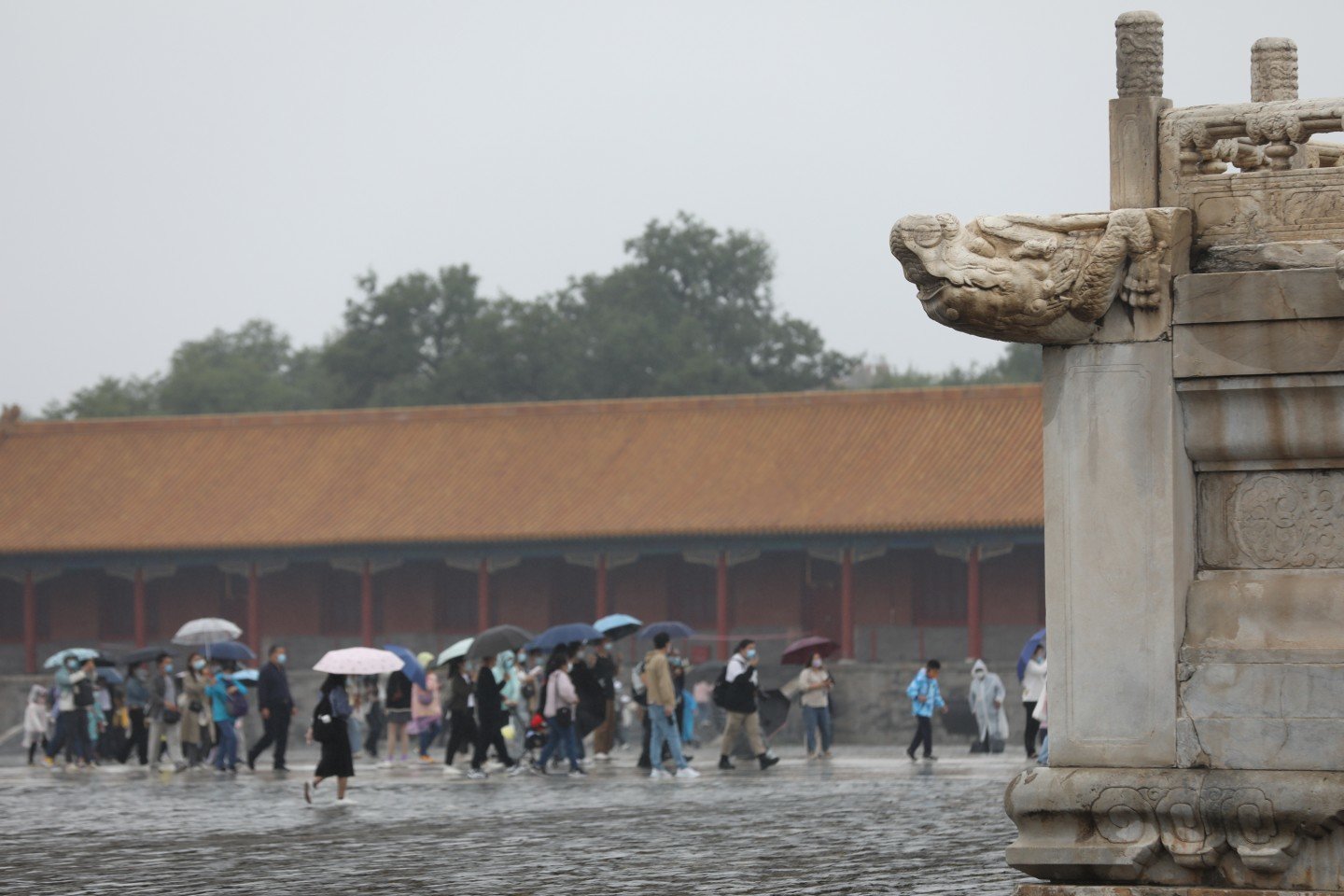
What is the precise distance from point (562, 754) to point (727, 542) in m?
18.9

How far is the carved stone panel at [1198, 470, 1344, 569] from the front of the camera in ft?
22.2

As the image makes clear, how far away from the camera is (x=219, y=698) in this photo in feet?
88.0

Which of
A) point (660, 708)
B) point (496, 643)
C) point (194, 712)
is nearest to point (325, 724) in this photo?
point (660, 708)

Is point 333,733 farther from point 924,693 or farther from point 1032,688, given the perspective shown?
point 924,693

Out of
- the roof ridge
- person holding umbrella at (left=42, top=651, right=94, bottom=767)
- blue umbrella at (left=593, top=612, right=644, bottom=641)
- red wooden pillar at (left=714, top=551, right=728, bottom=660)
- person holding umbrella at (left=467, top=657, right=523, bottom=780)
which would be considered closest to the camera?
person holding umbrella at (left=467, top=657, right=523, bottom=780)

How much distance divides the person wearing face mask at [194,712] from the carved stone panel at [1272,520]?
853 inches

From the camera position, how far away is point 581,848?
1398 centimetres

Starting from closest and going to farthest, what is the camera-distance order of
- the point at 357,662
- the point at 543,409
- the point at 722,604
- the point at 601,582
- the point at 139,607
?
1. the point at 357,662
2. the point at 722,604
3. the point at 601,582
4. the point at 139,607
5. the point at 543,409

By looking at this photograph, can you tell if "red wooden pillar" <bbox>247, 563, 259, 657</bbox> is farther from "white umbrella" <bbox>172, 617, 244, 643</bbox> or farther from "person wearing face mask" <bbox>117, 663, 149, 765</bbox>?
"person wearing face mask" <bbox>117, 663, 149, 765</bbox>

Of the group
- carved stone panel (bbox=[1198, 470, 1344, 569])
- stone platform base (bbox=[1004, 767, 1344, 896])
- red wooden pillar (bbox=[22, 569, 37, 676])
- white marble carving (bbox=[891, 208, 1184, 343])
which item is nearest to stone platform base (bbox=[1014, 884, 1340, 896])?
stone platform base (bbox=[1004, 767, 1344, 896])

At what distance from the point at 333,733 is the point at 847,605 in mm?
24407

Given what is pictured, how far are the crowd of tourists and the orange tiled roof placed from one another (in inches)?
377

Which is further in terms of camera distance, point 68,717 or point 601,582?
point 601,582

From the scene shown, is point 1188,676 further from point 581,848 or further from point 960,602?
point 960,602
